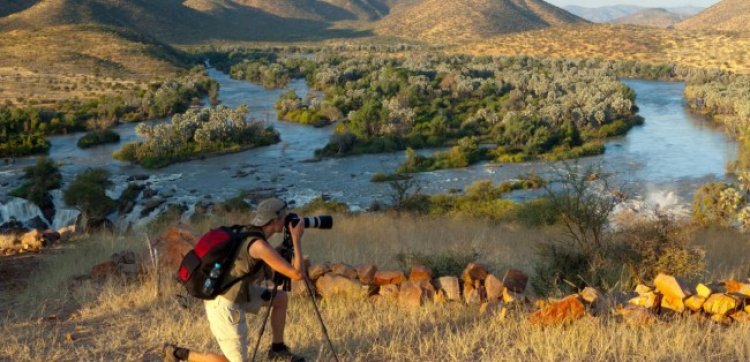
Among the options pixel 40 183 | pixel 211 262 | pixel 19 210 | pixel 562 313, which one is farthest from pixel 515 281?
pixel 40 183

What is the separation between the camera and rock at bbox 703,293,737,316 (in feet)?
19.8

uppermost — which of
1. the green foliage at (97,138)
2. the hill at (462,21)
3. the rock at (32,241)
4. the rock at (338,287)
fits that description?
the hill at (462,21)

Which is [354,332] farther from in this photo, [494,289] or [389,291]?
[494,289]

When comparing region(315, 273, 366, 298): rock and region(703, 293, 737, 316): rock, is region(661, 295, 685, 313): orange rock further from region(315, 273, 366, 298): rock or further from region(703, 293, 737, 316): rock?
region(315, 273, 366, 298): rock

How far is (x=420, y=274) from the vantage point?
24.3ft

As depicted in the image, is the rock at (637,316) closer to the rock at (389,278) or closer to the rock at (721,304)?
the rock at (721,304)

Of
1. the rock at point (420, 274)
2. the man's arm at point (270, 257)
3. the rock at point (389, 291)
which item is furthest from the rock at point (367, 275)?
the man's arm at point (270, 257)

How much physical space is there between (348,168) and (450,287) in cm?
2325

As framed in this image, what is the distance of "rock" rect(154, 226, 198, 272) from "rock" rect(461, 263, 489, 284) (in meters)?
3.62

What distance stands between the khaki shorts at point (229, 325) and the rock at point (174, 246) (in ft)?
13.3

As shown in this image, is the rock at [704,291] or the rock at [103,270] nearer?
the rock at [704,291]

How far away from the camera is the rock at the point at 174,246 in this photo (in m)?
8.72

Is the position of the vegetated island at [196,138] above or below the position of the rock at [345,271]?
below

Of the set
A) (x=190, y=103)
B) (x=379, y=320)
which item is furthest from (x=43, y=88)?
(x=379, y=320)
